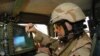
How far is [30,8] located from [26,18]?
210 millimetres

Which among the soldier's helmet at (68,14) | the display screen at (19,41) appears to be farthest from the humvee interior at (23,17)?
the soldier's helmet at (68,14)

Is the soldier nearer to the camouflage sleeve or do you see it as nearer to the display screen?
the camouflage sleeve

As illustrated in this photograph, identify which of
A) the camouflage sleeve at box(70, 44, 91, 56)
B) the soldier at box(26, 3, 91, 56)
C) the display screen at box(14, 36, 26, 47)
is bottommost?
the display screen at box(14, 36, 26, 47)

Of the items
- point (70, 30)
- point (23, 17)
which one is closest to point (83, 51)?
point (70, 30)

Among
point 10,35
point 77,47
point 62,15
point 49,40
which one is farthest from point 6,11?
point 77,47

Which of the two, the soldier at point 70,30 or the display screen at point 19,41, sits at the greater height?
the soldier at point 70,30

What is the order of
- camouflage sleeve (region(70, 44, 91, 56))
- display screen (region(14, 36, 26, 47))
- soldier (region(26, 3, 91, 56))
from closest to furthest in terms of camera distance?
camouflage sleeve (region(70, 44, 91, 56)), soldier (region(26, 3, 91, 56)), display screen (region(14, 36, 26, 47))

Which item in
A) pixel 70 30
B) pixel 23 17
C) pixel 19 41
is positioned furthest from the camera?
pixel 23 17

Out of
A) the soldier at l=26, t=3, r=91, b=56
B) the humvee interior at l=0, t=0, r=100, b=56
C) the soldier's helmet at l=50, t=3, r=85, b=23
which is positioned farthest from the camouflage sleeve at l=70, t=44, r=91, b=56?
the humvee interior at l=0, t=0, r=100, b=56

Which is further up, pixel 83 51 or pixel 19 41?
pixel 83 51

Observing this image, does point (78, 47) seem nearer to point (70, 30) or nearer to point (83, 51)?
point (83, 51)

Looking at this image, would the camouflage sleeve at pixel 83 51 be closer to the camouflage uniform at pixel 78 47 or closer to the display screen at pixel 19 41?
the camouflage uniform at pixel 78 47

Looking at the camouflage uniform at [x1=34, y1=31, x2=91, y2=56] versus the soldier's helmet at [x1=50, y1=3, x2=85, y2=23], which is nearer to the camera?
the camouflage uniform at [x1=34, y1=31, x2=91, y2=56]

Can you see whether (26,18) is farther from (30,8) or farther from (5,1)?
(5,1)
